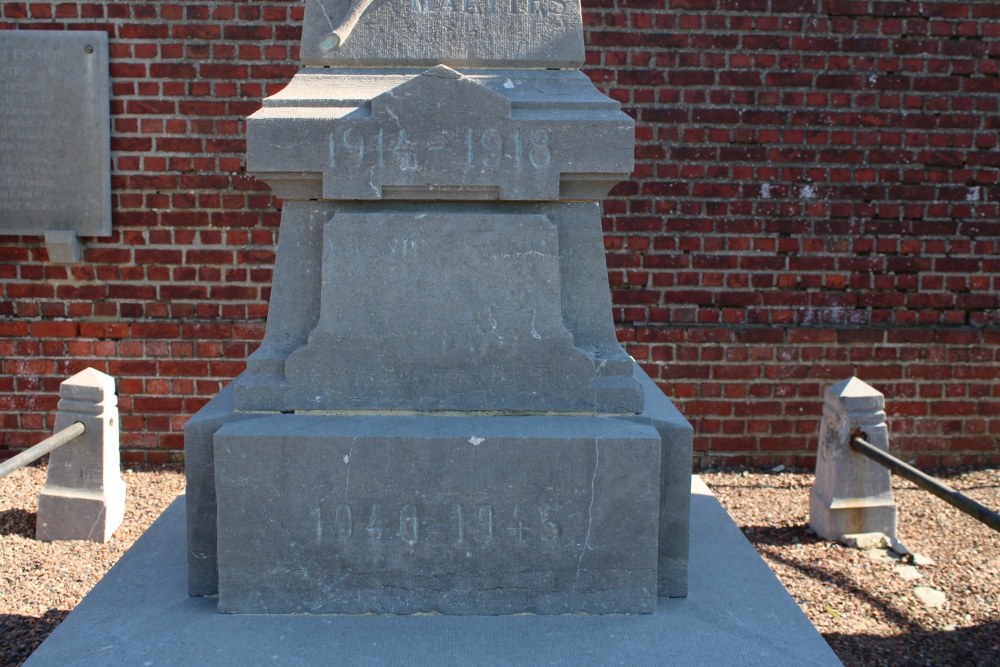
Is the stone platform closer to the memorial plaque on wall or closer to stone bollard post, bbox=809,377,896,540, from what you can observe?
stone bollard post, bbox=809,377,896,540

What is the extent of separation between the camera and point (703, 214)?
14.4 feet

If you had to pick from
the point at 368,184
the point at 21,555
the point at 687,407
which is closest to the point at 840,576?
the point at 687,407

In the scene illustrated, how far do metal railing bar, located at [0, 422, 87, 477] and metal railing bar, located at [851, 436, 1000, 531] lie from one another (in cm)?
305

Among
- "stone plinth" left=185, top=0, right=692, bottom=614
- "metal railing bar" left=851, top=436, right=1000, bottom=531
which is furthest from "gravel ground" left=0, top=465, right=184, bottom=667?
"metal railing bar" left=851, top=436, right=1000, bottom=531

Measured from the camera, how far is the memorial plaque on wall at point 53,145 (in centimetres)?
426

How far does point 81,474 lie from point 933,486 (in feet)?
11.3

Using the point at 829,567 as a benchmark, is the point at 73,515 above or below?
above

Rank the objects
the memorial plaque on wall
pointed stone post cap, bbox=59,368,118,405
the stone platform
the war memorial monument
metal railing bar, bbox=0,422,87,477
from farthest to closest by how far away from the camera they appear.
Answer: the memorial plaque on wall, pointed stone post cap, bbox=59,368,118,405, metal railing bar, bbox=0,422,87,477, the war memorial monument, the stone platform

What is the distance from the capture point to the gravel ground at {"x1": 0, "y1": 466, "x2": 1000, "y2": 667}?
9.80 ft

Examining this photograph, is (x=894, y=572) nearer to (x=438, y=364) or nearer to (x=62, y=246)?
(x=438, y=364)

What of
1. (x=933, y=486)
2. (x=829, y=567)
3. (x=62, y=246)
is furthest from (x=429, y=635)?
(x=62, y=246)

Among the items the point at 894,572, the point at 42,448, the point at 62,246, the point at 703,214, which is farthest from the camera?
the point at 703,214

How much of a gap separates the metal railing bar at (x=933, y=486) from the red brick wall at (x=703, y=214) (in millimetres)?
940

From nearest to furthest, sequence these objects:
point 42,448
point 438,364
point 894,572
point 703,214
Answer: point 438,364 → point 42,448 → point 894,572 → point 703,214
